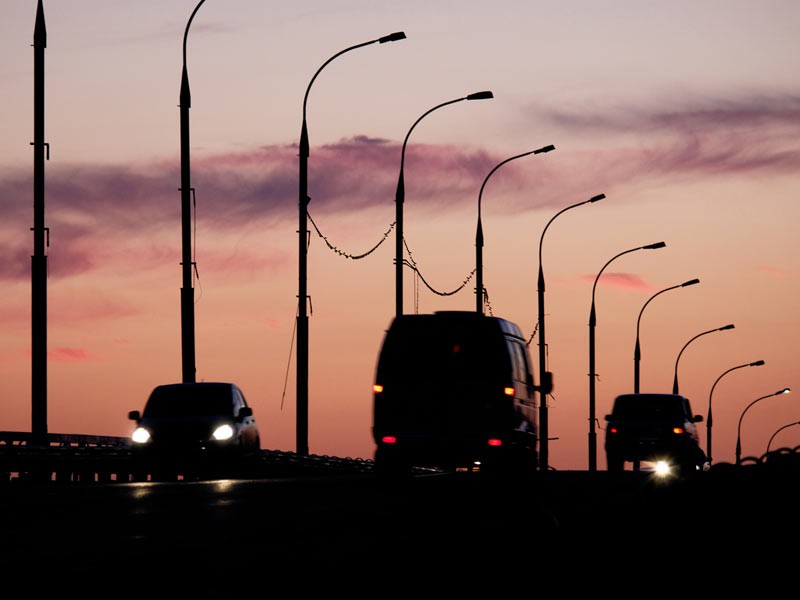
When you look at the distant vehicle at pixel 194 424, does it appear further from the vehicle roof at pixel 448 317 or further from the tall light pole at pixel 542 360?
the tall light pole at pixel 542 360

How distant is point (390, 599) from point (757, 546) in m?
2.58

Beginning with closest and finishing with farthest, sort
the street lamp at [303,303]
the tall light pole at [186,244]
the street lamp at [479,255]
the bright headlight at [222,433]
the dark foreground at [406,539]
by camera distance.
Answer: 1. the dark foreground at [406,539]
2. the bright headlight at [222,433]
3. the tall light pole at [186,244]
4. the street lamp at [303,303]
5. the street lamp at [479,255]

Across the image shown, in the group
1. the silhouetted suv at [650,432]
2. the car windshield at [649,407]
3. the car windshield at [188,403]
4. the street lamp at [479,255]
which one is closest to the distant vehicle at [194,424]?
the car windshield at [188,403]

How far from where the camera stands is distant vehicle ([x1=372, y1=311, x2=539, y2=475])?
27.0 m

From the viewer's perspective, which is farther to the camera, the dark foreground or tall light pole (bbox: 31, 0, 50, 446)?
tall light pole (bbox: 31, 0, 50, 446)

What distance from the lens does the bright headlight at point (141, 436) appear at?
32.5 metres

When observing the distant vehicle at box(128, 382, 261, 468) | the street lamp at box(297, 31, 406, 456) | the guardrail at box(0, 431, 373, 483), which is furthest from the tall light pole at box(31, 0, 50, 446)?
the street lamp at box(297, 31, 406, 456)

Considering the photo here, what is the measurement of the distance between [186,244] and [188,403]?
8282mm

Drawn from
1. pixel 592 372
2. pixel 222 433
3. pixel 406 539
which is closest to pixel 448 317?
pixel 222 433

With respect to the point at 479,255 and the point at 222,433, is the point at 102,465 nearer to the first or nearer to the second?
the point at 222,433

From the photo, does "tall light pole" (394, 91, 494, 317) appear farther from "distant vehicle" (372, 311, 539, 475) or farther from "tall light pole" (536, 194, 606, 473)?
"distant vehicle" (372, 311, 539, 475)

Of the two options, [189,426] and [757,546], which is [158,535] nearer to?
[757,546]

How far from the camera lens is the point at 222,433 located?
108 feet

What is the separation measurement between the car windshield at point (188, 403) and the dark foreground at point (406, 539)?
45.2ft
